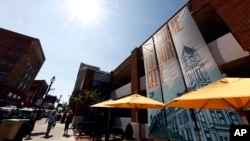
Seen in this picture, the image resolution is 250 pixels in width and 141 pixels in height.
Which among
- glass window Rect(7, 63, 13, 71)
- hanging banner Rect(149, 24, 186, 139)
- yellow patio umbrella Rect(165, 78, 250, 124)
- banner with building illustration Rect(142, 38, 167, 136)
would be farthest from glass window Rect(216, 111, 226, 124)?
glass window Rect(7, 63, 13, 71)

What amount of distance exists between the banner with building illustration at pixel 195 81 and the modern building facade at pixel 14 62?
43274 mm

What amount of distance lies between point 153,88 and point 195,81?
12.5 feet

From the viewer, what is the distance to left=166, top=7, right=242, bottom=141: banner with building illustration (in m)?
5.87

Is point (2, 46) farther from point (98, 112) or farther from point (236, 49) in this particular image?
point (236, 49)

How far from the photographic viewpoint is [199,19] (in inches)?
414

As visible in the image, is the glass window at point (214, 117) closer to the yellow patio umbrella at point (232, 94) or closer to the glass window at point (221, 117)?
the glass window at point (221, 117)

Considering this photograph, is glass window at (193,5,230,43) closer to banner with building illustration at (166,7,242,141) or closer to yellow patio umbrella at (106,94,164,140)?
banner with building illustration at (166,7,242,141)

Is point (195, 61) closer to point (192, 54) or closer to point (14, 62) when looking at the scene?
point (192, 54)

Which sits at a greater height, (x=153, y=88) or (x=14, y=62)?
(x=14, y=62)

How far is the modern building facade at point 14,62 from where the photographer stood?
3768cm

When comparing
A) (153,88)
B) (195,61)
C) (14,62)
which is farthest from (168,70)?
(14,62)

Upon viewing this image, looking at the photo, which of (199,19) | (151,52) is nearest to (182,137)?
(151,52)

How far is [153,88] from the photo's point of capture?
10656 mm

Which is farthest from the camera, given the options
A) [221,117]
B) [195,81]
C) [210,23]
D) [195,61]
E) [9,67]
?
[9,67]
